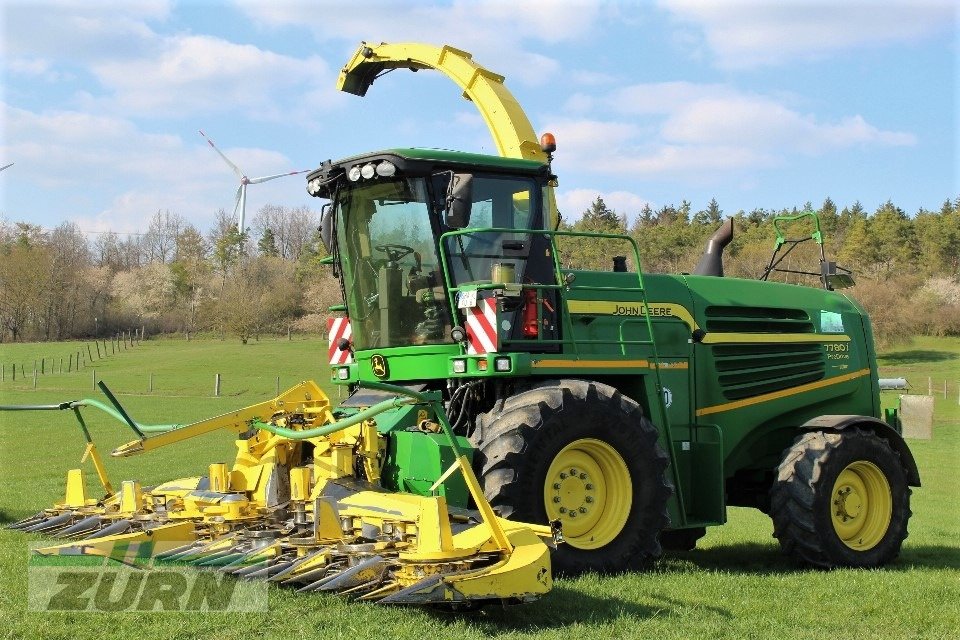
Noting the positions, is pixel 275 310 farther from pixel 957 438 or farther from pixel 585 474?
pixel 585 474

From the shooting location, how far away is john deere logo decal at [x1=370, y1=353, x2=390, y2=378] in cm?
989

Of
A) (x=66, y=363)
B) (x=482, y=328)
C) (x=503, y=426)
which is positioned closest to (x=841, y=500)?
(x=503, y=426)

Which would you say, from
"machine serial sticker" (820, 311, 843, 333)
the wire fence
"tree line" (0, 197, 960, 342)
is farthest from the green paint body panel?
the wire fence

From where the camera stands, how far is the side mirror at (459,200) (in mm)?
8867

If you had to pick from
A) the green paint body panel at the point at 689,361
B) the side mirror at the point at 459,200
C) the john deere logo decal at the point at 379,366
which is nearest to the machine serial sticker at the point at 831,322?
the green paint body panel at the point at 689,361

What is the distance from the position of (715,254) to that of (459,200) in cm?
436

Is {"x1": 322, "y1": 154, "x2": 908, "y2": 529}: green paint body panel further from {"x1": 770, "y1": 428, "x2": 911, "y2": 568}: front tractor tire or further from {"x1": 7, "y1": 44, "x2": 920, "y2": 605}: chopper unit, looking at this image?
{"x1": 770, "y1": 428, "x2": 911, "y2": 568}: front tractor tire

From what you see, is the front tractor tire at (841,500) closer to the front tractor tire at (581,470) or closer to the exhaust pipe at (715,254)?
the front tractor tire at (581,470)

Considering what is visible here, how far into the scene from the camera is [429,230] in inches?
361

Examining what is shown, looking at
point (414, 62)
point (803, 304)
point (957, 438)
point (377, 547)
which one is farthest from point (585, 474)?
point (957, 438)

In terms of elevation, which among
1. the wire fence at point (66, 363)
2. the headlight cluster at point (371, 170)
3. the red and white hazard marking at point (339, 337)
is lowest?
the wire fence at point (66, 363)

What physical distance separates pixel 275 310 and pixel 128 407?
50.1m

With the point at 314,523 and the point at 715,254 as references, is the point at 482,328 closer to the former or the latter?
the point at 314,523

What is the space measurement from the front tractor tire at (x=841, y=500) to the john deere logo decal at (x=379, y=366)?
3991 millimetres
